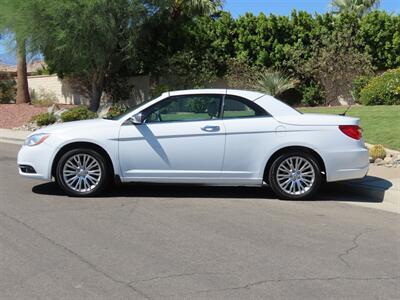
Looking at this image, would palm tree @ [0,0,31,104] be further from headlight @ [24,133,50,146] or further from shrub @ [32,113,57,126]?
headlight @ [24,133,50,146]

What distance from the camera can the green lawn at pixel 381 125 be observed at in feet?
41.5

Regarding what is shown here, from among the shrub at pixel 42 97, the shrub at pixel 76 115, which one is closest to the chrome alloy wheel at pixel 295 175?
the shrub at pixel 76 115

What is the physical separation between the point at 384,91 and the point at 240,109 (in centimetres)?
1297

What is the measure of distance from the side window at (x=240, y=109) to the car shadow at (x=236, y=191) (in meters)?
1.24

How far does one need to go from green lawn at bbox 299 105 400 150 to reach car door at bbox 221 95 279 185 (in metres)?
4.70

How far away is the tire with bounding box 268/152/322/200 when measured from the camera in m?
8.37

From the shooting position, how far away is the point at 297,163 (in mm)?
8406

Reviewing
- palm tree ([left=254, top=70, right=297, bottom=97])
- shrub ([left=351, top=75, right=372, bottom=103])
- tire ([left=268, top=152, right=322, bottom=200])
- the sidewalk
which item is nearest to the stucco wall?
palm tree ([left=254, top=70, right=297, bottom=97])

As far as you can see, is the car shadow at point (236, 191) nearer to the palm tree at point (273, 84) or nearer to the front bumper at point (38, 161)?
the front bumper at point (38, 161)

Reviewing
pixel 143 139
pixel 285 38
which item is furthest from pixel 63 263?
pixel 285 38

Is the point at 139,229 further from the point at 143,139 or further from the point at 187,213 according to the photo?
the point at 143,139

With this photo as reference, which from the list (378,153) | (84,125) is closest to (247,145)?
(84,125)

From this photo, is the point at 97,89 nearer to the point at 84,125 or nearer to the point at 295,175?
the point at 84,125

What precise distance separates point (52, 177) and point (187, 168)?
6.55 ft
